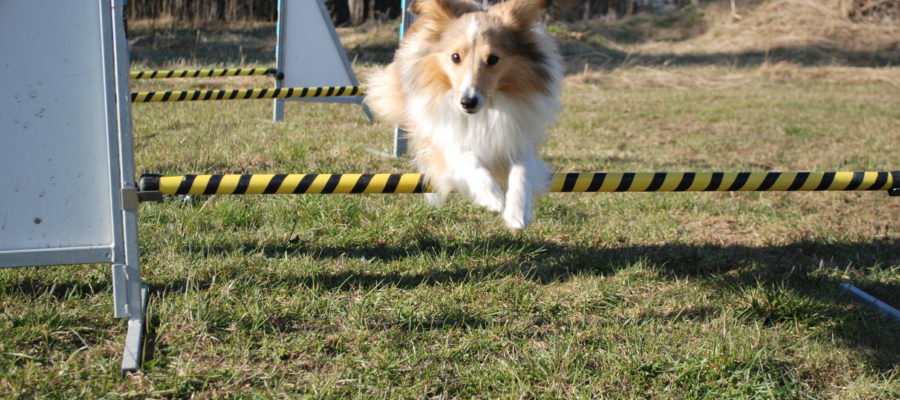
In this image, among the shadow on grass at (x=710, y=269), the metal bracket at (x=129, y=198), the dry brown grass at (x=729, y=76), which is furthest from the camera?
the dry brown grass at (x=729, y=76)

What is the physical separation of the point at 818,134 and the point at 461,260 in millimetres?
6083

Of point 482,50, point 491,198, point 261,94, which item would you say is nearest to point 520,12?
point 482,50

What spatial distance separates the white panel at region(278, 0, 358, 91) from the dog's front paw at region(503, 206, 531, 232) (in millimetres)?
4375

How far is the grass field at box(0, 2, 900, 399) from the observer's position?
7.97ft

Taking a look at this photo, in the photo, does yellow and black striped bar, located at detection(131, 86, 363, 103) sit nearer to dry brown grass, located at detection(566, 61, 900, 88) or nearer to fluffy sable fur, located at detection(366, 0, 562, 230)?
fluffy sable fur, located at detection(366, 0, 562, 230)

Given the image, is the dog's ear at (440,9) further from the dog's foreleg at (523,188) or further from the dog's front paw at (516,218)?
the dog's front paw at (516,218)

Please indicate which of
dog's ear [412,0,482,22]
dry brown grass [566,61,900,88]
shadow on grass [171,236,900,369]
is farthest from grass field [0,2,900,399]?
dry brown grass [566,61,900,88]

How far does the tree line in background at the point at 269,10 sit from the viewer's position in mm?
15227

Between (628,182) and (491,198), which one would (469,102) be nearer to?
(491,198)

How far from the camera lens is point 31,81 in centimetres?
238

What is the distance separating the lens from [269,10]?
1733cm

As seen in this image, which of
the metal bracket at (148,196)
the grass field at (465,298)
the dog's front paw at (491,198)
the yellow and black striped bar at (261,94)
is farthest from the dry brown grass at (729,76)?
the metal bracket at (148,196)

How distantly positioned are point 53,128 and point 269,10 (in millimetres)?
15907

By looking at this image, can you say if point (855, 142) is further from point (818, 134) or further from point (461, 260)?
point (461, 260)
